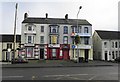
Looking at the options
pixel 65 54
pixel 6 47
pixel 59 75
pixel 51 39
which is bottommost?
pixel 59 75

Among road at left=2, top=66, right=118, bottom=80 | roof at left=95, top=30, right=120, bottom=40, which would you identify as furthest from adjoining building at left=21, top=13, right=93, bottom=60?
road at left=2, top=66, right=118, bottom=80

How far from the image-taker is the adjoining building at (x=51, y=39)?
163ft

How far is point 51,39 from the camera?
5038cm

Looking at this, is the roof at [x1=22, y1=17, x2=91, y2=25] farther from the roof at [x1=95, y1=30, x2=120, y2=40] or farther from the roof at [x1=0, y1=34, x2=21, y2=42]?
the roof at [x1=0, y1=34, x2=21, y2=42]

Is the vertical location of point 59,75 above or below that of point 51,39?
below

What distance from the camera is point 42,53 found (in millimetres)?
50125

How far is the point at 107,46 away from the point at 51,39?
47.2ft

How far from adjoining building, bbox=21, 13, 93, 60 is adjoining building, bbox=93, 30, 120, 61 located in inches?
141

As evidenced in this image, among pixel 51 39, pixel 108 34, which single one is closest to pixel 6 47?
pixel 51 39

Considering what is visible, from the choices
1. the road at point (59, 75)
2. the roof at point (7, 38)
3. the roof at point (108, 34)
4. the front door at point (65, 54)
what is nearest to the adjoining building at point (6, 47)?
the roof at point (7, 38)

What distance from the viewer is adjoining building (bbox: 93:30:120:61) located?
53.3 m

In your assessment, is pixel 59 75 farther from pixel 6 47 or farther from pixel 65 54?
pixel 6 47

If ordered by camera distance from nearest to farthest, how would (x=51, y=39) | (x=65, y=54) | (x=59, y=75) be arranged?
1. (x=59, y=75)
2. (x=51, y=39)
3. (x=65, y=54)

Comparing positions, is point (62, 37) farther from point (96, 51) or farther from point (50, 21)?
point (96, 51)
